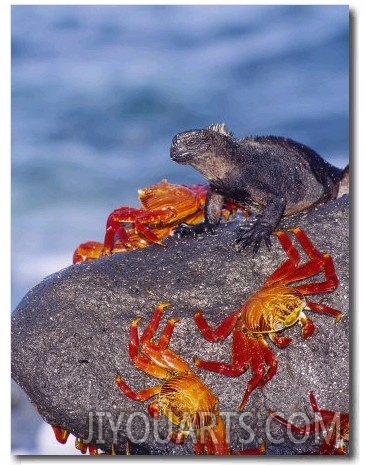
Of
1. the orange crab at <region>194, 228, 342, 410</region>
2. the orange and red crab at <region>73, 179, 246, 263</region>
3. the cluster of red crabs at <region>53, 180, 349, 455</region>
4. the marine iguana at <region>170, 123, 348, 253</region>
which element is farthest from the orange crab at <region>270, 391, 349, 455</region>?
the orange and red crab at <region>73, 179, 246, 263</region>

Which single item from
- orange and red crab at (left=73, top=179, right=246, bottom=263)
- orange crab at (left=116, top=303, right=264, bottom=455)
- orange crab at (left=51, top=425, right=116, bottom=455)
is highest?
orange and red crab at (left=73, top=179, right=246, bottom=263)

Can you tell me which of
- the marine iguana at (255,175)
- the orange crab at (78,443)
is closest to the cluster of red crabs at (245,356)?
the marine iguana at (255,175)

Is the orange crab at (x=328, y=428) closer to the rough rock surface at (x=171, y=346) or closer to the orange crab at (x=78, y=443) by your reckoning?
the rough rock surface at (x=171, y=346)

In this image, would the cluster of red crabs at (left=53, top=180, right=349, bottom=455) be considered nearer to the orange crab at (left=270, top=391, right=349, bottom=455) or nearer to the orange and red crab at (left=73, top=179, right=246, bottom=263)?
the orange crab at (left=270, top=391, right=349, bottom=455)

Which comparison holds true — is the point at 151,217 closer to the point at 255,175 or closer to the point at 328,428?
the point at 255,175

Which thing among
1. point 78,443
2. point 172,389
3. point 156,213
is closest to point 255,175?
point 156,213

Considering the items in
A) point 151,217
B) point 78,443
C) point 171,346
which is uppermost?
point 151,217
